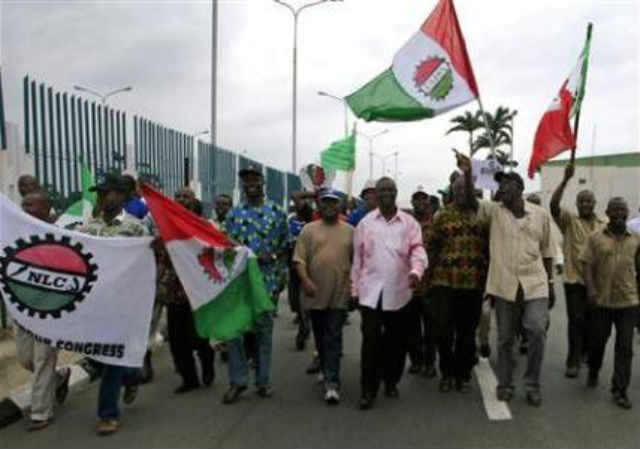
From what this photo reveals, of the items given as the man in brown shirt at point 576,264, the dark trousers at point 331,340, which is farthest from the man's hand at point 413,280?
the man in brown shirt at point 576,264

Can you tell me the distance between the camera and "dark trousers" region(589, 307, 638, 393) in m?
6.13

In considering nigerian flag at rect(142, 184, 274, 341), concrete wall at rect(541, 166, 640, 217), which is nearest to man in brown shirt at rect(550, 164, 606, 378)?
nigerian flag at rect(142, 184, 274, 341)

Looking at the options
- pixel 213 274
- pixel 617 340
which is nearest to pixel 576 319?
pixel 617 340

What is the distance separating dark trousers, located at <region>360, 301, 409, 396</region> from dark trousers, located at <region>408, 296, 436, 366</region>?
2.26 ft

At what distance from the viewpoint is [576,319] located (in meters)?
7.24

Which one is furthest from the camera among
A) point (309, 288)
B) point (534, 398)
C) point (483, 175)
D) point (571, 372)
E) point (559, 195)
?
point (483, 175)

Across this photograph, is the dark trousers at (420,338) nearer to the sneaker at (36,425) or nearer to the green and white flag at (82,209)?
the sneaker at (36,425)

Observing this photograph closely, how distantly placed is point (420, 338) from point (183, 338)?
7.48 ft

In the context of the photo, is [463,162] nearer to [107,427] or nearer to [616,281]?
[616,281]

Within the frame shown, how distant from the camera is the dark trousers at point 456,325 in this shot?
21.9 ft

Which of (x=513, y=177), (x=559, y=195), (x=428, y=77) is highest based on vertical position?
(x=428, y=77)

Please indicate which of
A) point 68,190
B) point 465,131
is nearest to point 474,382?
point 68,190

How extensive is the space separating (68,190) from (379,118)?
511 cm

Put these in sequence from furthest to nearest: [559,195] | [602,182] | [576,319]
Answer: [602,182] < [576,319] < [559,195]
